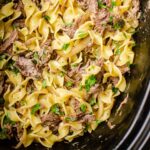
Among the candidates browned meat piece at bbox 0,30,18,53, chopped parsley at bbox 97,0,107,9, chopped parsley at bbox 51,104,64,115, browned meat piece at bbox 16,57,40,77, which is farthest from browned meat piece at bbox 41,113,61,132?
chopped parsley at bbox 97,0,107,9

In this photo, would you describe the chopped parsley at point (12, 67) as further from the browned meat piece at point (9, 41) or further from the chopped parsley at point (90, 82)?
the chopped parsley at point (90, 82)

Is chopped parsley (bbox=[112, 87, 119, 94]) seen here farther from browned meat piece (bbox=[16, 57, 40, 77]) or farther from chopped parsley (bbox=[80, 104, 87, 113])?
browned meat piece (bbox=[16, 57, 40, 77])

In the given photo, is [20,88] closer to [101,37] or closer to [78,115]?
[78,115]

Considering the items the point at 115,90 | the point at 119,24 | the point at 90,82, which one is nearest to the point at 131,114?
the point at 115,90

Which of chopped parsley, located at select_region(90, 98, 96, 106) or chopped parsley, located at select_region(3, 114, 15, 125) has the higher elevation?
chopped parsley, located at select_region(90, 98, 96, 106)

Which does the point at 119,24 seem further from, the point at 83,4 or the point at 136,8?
the point at 83,4

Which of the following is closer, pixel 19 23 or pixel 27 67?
pixel 27 67
